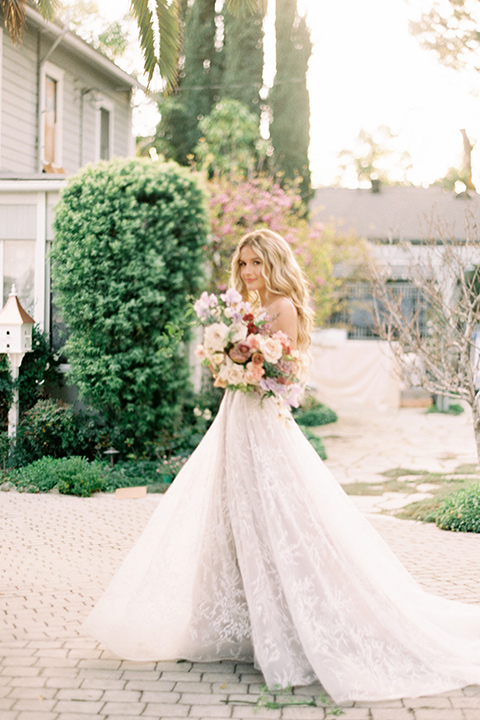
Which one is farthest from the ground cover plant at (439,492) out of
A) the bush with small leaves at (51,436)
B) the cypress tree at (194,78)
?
the cypress tree at (194,78)

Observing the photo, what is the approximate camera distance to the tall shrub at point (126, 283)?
902 centimetres

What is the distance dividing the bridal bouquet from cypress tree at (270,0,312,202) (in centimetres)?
1822

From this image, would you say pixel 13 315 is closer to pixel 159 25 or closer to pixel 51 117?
pixel 159 25

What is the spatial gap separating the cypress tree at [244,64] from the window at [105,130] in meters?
7.88

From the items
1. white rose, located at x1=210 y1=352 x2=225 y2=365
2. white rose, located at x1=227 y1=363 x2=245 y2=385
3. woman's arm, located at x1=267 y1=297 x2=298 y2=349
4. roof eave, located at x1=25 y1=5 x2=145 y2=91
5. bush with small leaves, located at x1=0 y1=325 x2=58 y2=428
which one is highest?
roof eave, located at x1=25 y1=5 x2=145 y2=91

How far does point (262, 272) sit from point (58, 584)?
2.62 metres

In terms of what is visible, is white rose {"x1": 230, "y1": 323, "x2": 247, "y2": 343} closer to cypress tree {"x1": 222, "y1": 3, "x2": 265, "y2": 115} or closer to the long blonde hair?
the long blonde hair

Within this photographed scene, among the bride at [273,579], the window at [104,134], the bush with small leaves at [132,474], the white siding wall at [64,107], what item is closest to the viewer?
the bride at [273,579]

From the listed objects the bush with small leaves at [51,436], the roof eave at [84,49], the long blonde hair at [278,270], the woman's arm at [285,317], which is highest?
the roof eave at [84,49]

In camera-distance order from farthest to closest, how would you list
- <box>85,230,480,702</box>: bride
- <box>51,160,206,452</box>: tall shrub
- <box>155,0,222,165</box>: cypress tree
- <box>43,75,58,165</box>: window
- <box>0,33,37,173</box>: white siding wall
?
<box>155,0,222,165</box>: cypress tree, <box>43,75,58,165</box>: window, <box>0,33,37,173</box>: white siding wall, <box>51,160,206,452</box>: tall shrub, <box>85,230,480,702</box>: bride

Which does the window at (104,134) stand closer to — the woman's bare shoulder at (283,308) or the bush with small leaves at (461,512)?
the bush with small leaves at (461,512)

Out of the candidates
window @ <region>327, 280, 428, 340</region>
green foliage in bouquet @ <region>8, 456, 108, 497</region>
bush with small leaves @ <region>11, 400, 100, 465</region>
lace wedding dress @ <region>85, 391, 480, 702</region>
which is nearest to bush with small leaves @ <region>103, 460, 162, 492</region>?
green foliage in bouquet @ <region>8, 456, 108, 497</region>

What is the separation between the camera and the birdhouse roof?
9031 mm

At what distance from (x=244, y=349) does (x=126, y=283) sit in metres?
5.68
